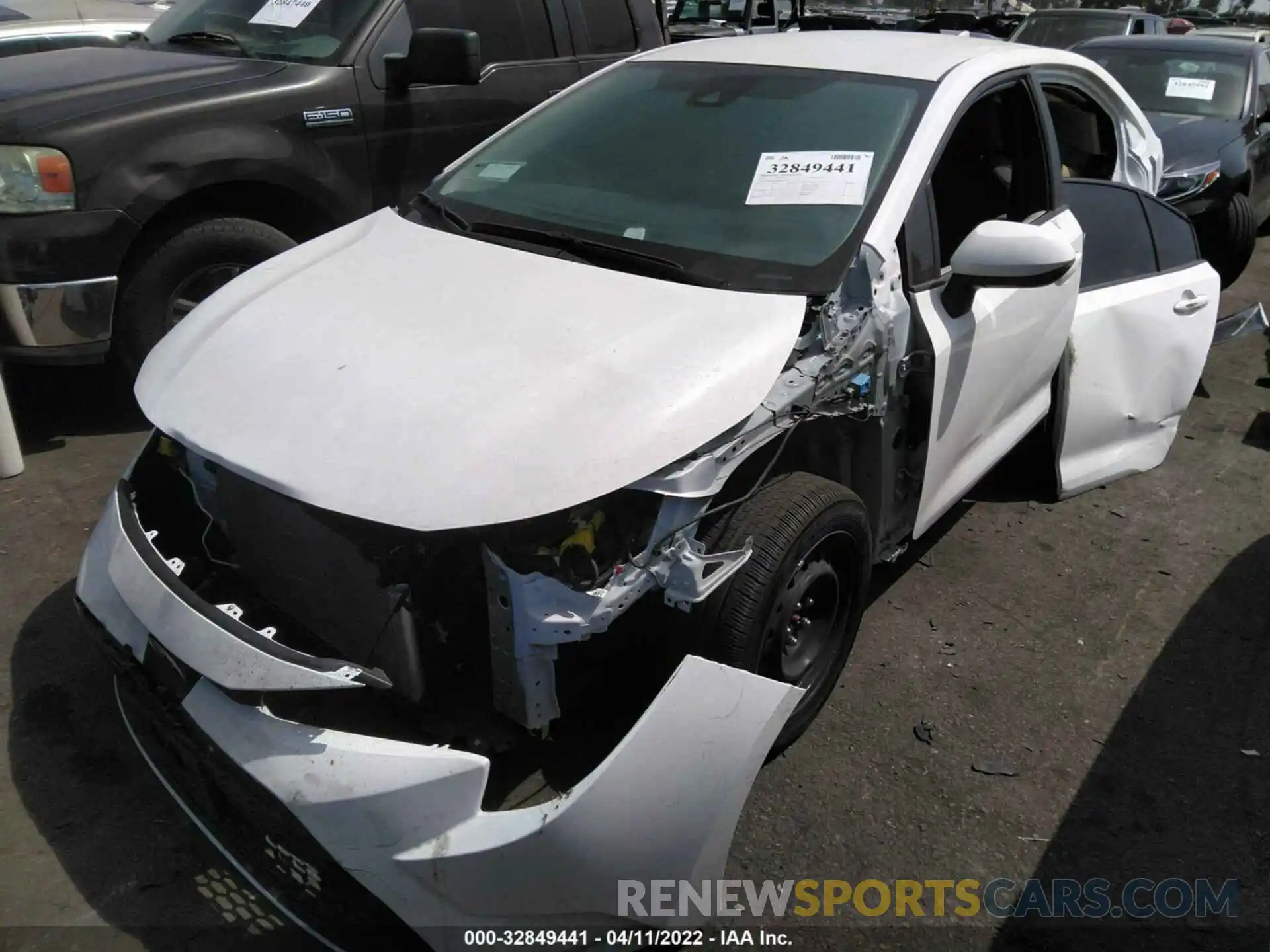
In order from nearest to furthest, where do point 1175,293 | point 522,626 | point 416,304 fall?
point 522,626 < point 416,304 < point 1175,293

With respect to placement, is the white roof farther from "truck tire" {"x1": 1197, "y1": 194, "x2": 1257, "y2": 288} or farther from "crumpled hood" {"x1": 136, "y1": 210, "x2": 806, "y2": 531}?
"truck tire" {"x1": 1197, "y1": 194, "x2": 1257, "y2": 288}

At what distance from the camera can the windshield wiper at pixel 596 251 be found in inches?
98.4

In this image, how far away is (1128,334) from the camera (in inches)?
143

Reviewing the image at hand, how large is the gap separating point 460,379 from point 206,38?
361cm

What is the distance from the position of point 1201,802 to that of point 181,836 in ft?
8.33

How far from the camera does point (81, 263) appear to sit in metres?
3.78

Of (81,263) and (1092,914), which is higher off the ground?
(81,263)

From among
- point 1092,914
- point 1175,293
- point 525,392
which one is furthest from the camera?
point 1175,293

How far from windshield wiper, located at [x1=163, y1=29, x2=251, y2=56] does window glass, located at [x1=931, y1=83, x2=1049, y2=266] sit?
327cm

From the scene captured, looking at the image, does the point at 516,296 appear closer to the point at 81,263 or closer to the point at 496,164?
the point at 496,164

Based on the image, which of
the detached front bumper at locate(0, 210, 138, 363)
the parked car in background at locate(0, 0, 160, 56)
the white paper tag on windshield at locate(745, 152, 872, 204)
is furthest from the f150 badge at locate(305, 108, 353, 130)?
the parked car in background at locate(0, 0, 160, 56)

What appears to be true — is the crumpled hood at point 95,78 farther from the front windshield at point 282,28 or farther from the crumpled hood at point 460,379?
the crumpled hood at point 460,379

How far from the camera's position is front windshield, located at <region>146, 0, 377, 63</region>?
449 centimetres

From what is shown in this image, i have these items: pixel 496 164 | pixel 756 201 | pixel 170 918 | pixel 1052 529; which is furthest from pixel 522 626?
pixel 1052 529
